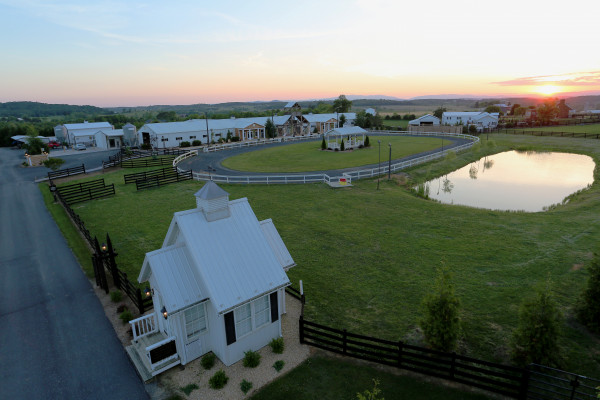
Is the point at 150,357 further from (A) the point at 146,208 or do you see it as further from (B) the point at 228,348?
(A) the point at 146,208

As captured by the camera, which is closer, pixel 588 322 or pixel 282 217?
pixel 588 322

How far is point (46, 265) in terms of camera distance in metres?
17.7

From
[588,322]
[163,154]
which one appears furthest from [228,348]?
[163,154]

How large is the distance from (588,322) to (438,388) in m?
6.45

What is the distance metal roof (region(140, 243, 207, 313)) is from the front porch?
5.10ft

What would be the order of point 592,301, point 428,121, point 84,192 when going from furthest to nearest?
point 428,121 → point 84,192 → point 592,301

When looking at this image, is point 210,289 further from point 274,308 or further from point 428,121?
point 428,121

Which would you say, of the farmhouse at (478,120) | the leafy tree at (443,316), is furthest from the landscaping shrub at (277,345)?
the farmhouse at (478,120)

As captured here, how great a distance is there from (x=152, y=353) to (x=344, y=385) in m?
5.79

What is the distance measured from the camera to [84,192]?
3142cm

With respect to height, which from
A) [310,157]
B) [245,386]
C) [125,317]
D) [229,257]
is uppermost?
[229,257]

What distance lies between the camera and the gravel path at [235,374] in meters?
9.63

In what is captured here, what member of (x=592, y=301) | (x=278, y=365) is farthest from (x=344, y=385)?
(x=592, y=301)

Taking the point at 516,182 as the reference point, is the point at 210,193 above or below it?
above
